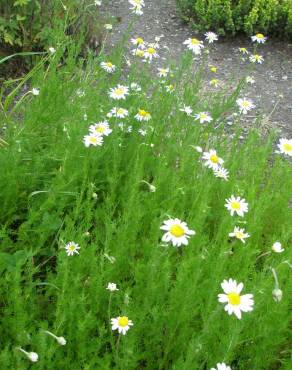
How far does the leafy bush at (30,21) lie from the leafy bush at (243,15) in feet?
5.94

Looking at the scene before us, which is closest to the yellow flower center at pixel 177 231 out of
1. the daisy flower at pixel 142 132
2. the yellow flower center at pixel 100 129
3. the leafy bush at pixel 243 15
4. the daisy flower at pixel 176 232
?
the daisy flower at pixel 176 232

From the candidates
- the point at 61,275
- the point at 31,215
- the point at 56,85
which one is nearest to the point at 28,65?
the point at 56,85

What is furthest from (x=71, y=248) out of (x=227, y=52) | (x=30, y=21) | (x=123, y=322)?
(x=227, y=52)

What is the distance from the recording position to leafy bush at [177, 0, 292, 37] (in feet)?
17.4

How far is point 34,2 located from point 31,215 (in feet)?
7.85

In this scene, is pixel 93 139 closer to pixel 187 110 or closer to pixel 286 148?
pixel 187 110

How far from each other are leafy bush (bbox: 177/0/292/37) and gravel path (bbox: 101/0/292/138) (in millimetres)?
170

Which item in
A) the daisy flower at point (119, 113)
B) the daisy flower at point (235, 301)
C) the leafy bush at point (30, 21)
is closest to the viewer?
the daisy flower at point (235, 301)

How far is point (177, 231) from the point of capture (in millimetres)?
1792

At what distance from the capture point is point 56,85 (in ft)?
9.06

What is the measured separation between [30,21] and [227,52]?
7.51 ft

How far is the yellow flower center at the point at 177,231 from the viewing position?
1.79m

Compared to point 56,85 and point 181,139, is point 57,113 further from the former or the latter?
point 181,139

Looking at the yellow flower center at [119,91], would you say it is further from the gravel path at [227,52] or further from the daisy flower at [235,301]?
the gravel path at [227,52]
